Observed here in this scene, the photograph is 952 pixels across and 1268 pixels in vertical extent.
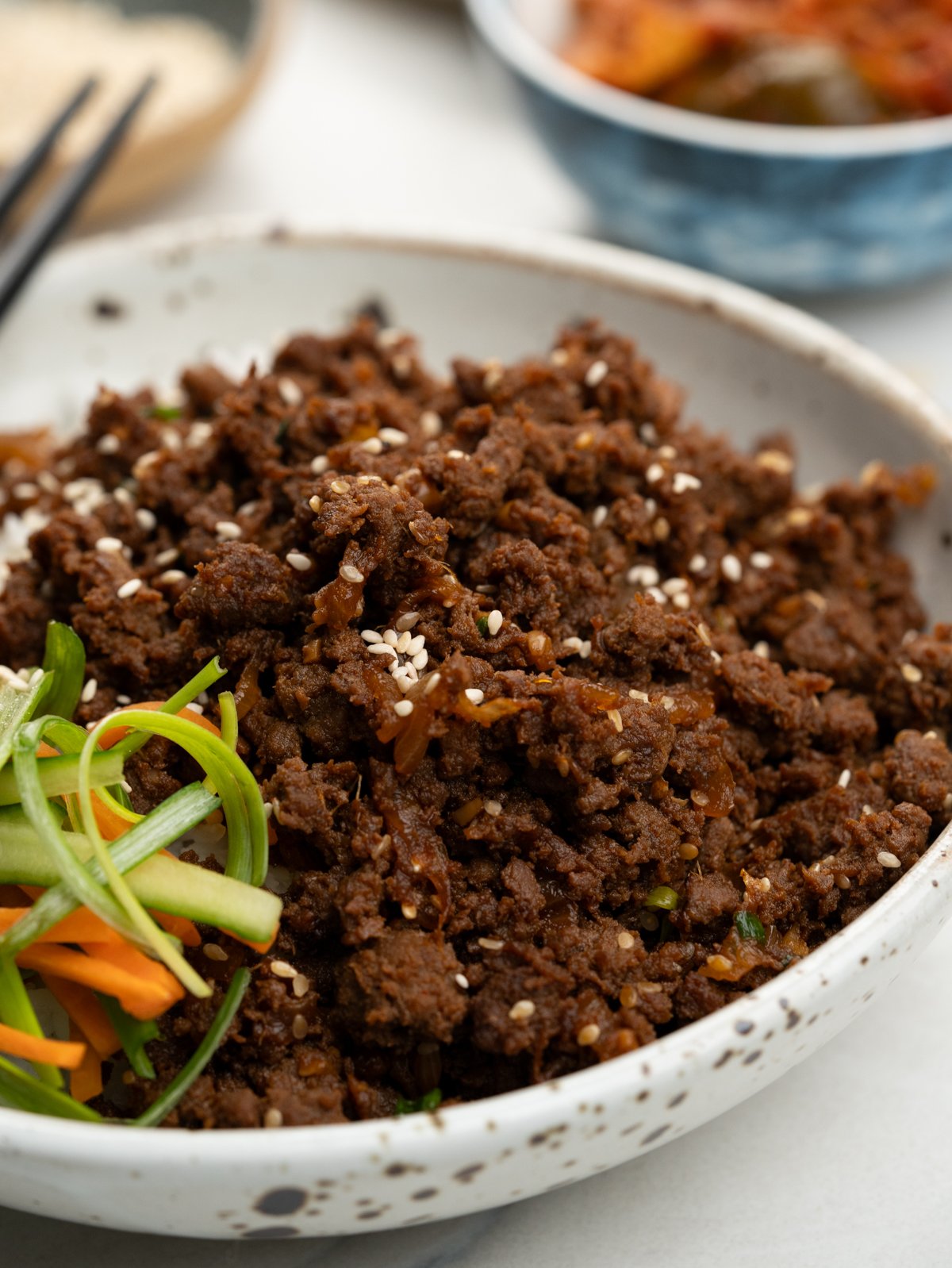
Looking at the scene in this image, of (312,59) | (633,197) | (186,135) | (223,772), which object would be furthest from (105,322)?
(312,59)

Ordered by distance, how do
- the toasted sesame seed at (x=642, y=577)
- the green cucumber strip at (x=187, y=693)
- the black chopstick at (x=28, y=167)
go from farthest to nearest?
the black chopstick at (x=28, y=167) < the toasted sesame seed at (x=642, y=577) < the green cucumber strip at (x=187, y=693)

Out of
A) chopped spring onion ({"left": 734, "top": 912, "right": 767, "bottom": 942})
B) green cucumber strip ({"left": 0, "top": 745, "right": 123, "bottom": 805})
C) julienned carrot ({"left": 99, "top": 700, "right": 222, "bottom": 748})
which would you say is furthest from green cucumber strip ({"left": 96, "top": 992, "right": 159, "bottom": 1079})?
chopped spring onion ({"left": 734, "top": 912, "right": 767, "bottom": 942})

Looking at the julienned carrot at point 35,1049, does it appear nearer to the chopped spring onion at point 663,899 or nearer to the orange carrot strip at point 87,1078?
the orange carrot strip at point 87,1078

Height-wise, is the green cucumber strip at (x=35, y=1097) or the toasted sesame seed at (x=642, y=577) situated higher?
the toasted sesame seed at (x=642, y=577)

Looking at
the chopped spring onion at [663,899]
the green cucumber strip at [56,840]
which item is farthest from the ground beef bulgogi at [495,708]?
the green cucumber strip at [56,840]

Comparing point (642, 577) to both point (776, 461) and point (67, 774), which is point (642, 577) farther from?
point (67, 774)

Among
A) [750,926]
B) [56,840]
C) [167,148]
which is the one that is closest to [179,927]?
[56,840]

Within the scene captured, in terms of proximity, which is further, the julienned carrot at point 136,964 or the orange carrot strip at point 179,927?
the orange carrot strip at point 179,927
